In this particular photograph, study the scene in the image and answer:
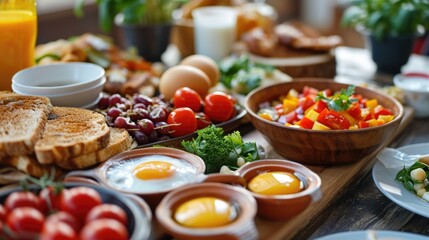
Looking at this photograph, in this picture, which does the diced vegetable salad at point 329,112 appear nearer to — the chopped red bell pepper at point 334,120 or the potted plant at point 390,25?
the chopped red bell pepper at point 334,120

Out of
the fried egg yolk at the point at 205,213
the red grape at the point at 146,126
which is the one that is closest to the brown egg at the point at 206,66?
the red grape at the point at 146,126

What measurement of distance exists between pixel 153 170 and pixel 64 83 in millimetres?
779

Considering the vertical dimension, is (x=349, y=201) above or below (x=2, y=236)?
below

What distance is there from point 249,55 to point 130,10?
0.67 meters

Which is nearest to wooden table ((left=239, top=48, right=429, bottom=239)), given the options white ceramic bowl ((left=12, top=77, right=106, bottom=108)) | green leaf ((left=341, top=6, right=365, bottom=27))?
white ceramic bowl ((left=12, top=77, right=106, bottom=108))

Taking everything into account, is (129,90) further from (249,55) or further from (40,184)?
(40,184)

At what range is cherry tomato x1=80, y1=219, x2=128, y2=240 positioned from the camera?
1.06m

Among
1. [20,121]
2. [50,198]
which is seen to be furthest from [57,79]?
[50,198]

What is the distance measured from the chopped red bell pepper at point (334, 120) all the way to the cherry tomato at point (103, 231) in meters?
0.84

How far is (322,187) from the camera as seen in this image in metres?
1.62

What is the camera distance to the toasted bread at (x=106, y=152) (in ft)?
4.87

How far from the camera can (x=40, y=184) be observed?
3.99ft

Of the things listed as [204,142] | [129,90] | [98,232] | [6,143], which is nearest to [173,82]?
[129,90]

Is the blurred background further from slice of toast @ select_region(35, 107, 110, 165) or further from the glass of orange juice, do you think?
slice of toast @ select_region(35, 107, 110, 165)
